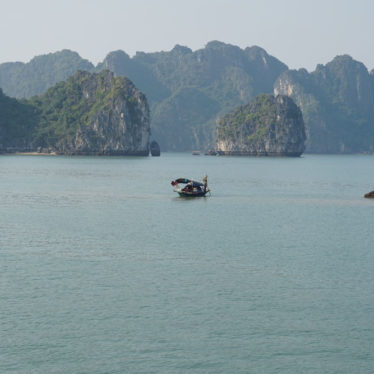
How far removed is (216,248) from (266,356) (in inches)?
907

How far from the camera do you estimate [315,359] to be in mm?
25000

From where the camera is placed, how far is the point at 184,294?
33688 mm

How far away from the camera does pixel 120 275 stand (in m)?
38.0

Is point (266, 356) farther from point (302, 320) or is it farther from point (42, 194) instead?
point (42, 194)

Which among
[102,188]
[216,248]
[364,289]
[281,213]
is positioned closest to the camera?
[364,289]

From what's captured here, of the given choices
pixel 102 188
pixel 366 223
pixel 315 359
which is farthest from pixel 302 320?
pixel 102 188

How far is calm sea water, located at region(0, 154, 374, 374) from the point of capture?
25.0 m

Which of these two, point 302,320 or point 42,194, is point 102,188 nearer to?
point 42,194

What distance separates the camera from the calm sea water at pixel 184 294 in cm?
2500

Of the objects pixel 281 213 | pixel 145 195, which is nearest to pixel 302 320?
pixel 281 213

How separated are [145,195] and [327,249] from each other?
5007 cm

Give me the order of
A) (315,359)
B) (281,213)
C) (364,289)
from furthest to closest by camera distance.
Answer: (281,213) < (364,289) < (315,359)

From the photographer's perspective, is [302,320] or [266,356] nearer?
[266,356]

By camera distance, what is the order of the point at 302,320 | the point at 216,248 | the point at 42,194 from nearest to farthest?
1. the point at 302,320
2. the point at 216,248
3. the point at 42,194
